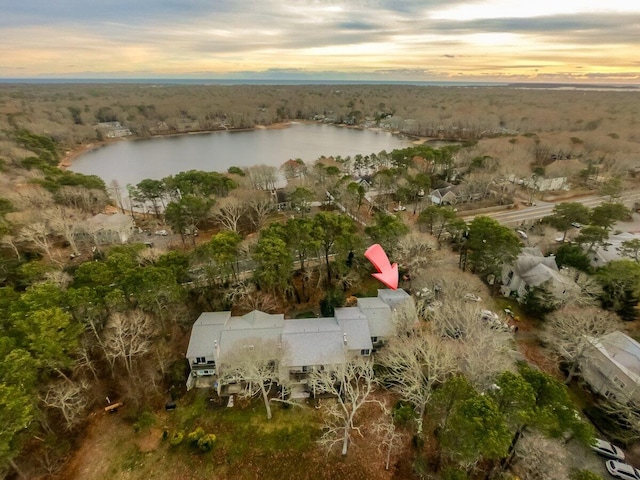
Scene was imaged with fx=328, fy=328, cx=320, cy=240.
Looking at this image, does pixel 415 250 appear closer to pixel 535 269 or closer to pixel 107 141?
pixel 535 269

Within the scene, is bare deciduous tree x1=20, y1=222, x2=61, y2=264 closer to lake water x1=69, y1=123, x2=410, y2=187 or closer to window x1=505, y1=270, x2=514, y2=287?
lake water x1=69, y1=123, x2=410, y2=187

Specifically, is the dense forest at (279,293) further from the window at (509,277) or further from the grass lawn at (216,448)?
the window at (509,277)

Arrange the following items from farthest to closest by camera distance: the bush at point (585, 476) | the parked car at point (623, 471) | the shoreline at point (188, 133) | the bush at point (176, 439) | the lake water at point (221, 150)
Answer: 1. the shoreline at point (188, 133)
2. the lake water at point (221, 150)
3. the bush at point (176, 439)
4. the parked car at point (623, 471)
5. the bush at point (585, 476)

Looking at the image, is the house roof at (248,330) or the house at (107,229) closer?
the house roof at (248,330)

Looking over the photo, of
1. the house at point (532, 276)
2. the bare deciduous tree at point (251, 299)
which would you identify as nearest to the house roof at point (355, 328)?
the bare deciduous tree at point (251, 299)

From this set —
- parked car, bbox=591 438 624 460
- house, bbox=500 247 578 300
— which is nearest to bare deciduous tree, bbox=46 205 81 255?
house, bbox=500 247 578 300

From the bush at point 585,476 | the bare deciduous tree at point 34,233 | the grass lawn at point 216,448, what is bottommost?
the grass lawn at point 216,448

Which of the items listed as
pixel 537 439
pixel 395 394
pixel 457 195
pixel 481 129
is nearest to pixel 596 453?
pixel 537 439
